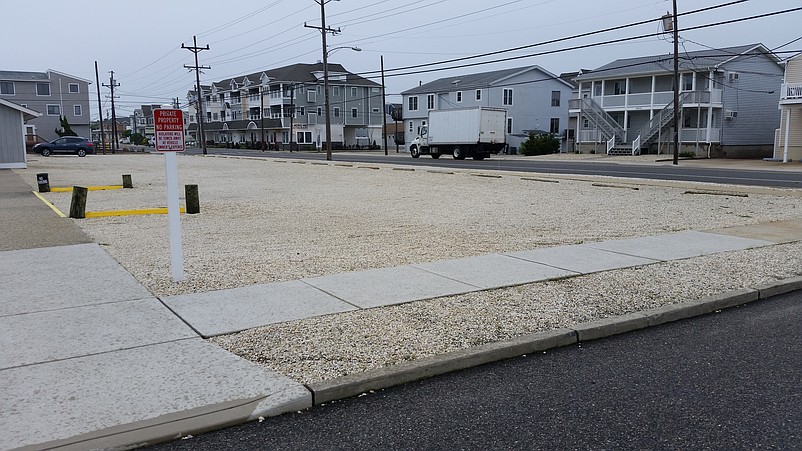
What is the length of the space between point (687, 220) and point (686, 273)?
18.1ft

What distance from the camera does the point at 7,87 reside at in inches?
3231

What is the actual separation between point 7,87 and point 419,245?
292ft

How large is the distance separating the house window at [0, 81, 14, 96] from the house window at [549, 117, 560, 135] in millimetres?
66378

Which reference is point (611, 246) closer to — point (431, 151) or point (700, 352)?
point (700, 352)

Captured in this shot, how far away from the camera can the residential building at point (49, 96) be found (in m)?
82.8

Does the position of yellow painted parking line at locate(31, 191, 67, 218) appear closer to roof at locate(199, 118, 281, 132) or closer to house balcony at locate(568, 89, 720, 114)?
house balcony at locate(568, 89, 720, 114)

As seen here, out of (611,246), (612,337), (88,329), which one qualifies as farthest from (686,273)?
(88,329)

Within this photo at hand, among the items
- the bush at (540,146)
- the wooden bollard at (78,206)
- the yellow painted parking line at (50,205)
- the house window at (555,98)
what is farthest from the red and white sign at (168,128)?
the house window at (555,98)

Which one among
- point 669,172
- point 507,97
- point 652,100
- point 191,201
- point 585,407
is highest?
point 507,97

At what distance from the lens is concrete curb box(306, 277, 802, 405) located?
476 centimetres

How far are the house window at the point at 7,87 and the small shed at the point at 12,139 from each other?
52.5 meters

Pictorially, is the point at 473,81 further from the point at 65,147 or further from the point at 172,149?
the point at 172,149

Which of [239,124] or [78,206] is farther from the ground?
[239,124]

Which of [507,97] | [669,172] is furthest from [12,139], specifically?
[507,97]
